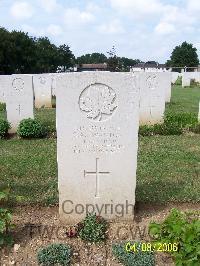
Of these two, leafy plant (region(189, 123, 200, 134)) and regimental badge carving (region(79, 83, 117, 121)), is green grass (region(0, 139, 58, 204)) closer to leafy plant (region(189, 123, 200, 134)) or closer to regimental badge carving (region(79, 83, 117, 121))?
regimental badge carving (region(79, 83, 117, 121))

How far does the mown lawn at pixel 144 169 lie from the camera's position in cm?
569

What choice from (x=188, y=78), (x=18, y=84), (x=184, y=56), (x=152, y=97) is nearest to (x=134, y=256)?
(x=18, y=84)

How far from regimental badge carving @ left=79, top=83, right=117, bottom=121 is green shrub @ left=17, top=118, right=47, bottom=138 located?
5687 millimetres

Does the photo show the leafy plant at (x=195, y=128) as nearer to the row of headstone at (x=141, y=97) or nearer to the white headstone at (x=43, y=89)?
the row of headstone at (x=141, y=97)

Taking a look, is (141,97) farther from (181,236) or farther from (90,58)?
(90,58)

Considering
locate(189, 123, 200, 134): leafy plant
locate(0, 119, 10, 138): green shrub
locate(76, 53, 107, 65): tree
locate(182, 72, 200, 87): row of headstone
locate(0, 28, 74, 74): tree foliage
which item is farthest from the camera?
locate(76, 53, 107, 65): tree

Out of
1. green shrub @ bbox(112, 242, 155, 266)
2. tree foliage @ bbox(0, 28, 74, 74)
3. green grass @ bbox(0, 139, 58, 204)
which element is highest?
tree foliage @ bbox(0, 28, 74, 74)

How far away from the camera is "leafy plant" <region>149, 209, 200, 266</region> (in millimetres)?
3639

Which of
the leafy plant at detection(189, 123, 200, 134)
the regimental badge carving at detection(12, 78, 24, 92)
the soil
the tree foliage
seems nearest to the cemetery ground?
the soil

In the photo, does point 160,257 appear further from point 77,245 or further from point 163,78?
point 163,78

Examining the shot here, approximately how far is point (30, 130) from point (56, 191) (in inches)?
171

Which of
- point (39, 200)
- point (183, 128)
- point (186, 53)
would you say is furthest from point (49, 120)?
point (186, 53)

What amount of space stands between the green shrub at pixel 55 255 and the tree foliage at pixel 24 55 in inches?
1898

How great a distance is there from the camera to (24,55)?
58.7 m
